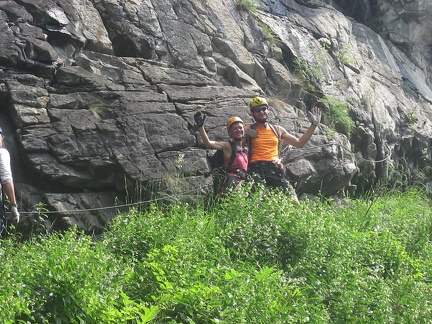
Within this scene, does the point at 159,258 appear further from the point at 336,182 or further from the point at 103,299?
the point at 336,182

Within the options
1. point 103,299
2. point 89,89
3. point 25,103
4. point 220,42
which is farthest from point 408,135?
point 103,299

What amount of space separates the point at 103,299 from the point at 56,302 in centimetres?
39

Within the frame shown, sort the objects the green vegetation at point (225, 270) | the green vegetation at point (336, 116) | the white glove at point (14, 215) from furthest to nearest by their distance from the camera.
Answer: the green vegetation at point (336, 116) < the white glove at point (14, 215) < the green vegetation at point (225, 270)

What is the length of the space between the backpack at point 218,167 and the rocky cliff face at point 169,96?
161mm

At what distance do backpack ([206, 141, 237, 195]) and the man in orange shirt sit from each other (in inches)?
11.1

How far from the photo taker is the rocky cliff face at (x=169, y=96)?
9.68 m

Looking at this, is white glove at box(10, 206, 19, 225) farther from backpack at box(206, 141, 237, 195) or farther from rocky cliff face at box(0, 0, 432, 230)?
backpack at box(206, 141, 237, 195)

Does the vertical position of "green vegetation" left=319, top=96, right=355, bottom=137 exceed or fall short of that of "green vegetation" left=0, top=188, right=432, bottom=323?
it falls short

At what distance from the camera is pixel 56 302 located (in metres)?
6.09

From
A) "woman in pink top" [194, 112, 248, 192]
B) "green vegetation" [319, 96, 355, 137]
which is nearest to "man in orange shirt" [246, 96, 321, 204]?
"woman in pink top" [194, 112, 248, 192]

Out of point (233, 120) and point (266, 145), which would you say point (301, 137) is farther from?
point (233, 120)

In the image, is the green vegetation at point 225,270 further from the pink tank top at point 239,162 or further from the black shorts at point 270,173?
the black shorts at point 270,173

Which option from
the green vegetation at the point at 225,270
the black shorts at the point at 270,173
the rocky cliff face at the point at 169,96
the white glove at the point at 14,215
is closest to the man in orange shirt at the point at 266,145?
the black shorts at the point at 270,173

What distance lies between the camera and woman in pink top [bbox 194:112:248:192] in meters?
10.4
